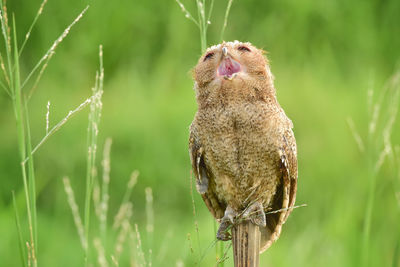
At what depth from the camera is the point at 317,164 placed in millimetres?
8773

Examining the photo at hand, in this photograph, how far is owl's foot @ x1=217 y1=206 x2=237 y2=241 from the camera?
319cm

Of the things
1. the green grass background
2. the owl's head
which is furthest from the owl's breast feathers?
the green grass background

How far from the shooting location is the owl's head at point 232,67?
3.06 metres

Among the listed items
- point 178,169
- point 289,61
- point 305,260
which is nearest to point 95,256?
point 178,169

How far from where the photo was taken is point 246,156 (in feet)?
10.8

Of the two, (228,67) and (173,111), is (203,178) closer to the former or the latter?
(228,67)

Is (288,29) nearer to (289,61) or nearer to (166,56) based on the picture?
(289,61)

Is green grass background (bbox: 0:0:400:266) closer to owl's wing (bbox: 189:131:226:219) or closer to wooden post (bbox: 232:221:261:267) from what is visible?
owl's wing (bbox: 189:131:226:219)

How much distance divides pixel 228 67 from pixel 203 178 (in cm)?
57

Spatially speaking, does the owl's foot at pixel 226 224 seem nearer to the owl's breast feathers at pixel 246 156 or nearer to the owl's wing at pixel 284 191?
the owl's breast feathers at pixel 246 156

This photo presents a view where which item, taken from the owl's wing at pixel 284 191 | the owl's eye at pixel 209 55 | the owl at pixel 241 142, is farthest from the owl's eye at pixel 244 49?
the owl's wing at pixel 284 191

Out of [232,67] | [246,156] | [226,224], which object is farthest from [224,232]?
[232,67]

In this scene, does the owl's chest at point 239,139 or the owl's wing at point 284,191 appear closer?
the owl's chest at point 239,139

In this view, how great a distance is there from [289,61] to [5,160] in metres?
3.13
